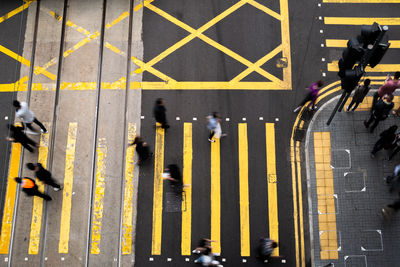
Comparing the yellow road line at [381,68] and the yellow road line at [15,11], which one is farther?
the yellow road line at [15,11]

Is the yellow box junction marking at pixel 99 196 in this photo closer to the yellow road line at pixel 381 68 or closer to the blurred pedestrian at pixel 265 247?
the blurred pedestrian at pixel 265 247

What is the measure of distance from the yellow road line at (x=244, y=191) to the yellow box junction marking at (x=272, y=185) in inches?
29.8

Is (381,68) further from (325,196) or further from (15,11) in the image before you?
(15,11)

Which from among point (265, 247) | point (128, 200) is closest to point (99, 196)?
point (128, 200)

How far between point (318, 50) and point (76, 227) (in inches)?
432

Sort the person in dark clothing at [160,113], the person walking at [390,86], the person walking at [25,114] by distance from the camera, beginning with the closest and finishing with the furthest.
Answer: the person walking at [25,114] < the person walking at [390,86] < the person in dark clothing at [160,113]

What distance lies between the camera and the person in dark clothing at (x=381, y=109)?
11.4 m

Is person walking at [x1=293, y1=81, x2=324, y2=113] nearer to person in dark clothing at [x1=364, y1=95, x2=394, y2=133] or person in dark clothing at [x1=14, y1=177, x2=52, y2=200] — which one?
person in dark clothing at [x1=364, y1=95, x2=394, y2=133]

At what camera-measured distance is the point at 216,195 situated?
12.2 m

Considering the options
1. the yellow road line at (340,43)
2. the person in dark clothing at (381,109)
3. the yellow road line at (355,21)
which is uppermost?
the yellow road line at (355,21)

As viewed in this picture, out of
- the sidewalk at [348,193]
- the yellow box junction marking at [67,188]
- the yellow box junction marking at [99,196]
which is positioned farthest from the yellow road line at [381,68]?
the yellow box junction marking at [67,188]

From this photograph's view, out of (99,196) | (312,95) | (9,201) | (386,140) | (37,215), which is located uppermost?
(312,95)

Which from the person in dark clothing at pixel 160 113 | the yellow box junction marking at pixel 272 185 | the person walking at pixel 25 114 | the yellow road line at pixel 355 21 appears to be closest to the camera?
the person walking at pixel 25 114

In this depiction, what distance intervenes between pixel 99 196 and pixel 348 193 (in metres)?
8.51
